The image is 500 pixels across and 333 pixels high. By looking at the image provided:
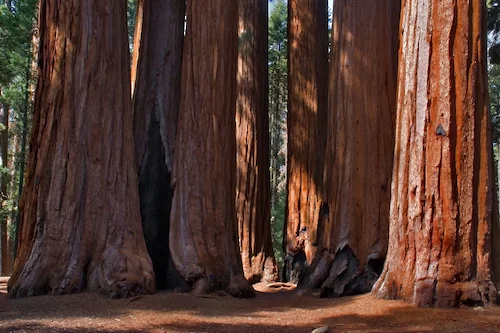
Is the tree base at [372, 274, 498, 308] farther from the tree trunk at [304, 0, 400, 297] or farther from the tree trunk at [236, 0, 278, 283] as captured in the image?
the tree trunk at [236, 0, 278, 283]

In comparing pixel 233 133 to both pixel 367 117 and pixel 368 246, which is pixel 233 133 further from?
pixel 368 246

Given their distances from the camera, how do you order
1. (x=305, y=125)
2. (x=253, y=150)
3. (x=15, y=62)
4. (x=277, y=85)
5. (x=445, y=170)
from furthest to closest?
(x=277, y=85) → (x=15, y=62) → (x=253, y=150) → (x=305, y=125) → (x=445, y=170)

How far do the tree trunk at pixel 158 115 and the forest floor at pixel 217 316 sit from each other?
163 centimetres

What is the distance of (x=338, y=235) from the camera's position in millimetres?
9133

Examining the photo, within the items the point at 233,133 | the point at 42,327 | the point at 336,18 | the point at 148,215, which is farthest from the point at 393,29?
the point at 42,327

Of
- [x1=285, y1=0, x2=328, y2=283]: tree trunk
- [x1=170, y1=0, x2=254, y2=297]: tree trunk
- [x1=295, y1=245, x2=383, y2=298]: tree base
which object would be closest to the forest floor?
[x1=170, y1=0, x2=254, y2=297]: tree trunk

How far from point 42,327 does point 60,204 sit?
99.9 inches

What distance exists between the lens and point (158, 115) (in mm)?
9523

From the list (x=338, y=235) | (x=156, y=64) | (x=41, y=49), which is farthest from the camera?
(x=156, y=64)

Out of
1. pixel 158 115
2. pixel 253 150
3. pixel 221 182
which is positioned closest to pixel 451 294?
pixel 221 182

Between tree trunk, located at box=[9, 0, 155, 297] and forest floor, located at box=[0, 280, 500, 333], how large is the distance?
1.22 feet

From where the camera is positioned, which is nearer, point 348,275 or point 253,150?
point 348,275

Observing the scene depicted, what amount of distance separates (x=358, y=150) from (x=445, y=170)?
2.57 m

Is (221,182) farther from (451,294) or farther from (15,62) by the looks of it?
(15,62)
